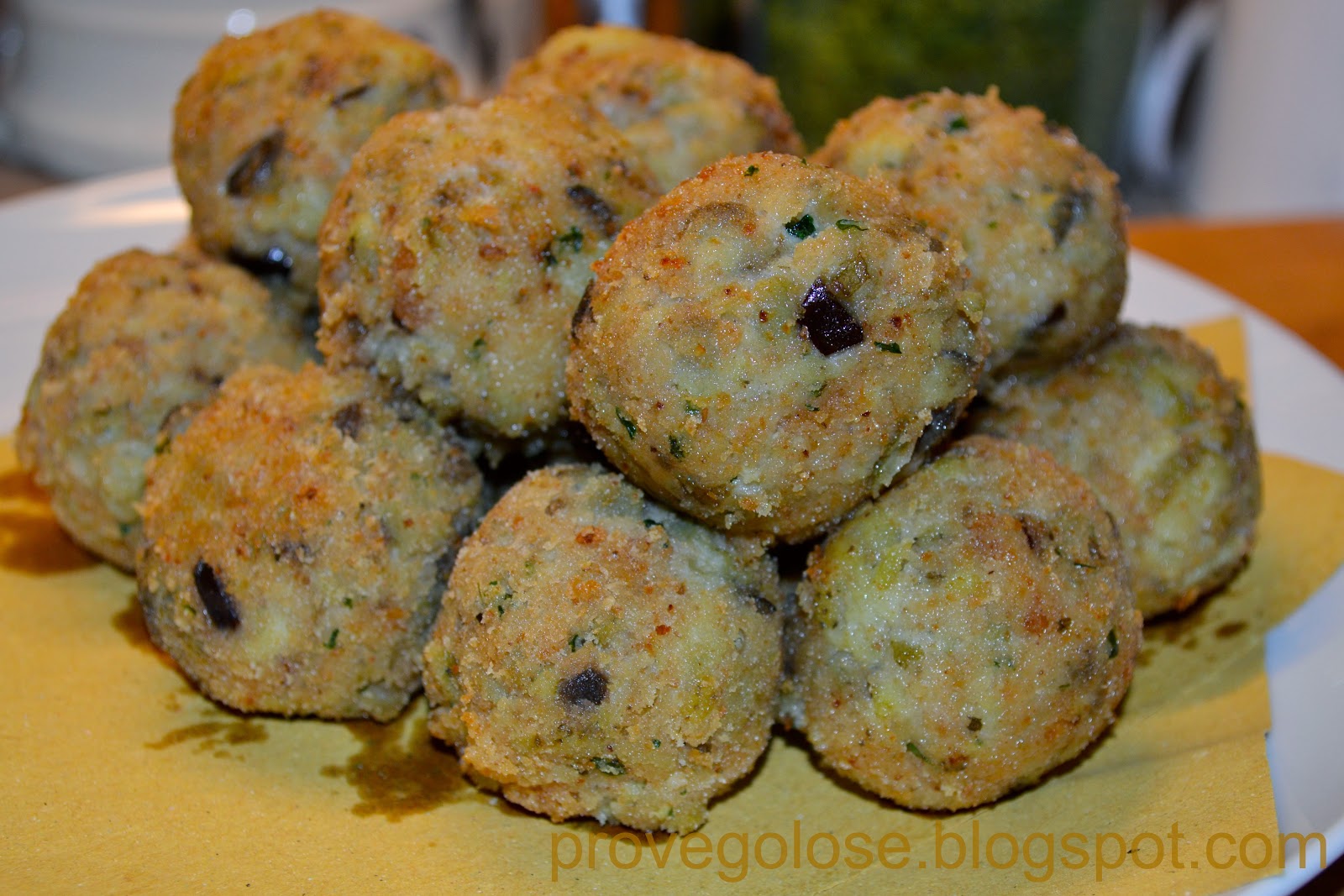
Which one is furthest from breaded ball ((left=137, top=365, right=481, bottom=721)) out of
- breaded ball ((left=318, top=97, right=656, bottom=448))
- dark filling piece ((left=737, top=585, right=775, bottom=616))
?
dark filling piece ((left=737, top=585, right=775, bottom=616))

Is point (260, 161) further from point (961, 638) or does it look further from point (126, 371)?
point (961, 638)

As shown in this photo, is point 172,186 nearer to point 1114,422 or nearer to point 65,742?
point 65,742

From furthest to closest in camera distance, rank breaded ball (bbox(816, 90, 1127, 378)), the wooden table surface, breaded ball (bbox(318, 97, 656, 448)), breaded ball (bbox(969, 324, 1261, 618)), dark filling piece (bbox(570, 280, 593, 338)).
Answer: the wooden table surface → breaded ball (bbox(969, 324, 1261, 618)) → breaded ball (bbox(816, 90, 1127, 378)) → breaded ball (bbox(318, 97, 656, 448)) → dark filling piece (bbox(570, 280, 593, 338))

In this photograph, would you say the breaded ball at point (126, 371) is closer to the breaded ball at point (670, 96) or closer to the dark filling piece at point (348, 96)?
the dark filling piece at point (348, 96)

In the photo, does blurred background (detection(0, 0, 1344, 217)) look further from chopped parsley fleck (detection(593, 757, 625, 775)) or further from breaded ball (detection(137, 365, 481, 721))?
chopped parsley fleck (detection(593, 757, 625, 775))

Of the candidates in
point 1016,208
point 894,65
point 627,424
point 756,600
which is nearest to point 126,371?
point 627,424

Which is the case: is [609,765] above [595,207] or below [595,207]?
below

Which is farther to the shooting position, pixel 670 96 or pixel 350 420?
pixel 670 96

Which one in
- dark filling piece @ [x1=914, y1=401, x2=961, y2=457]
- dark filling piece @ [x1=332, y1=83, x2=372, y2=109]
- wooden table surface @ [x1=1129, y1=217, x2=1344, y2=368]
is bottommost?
wooden table surface @ [x1=1129, y1=217, x2=1344, y2=368]
